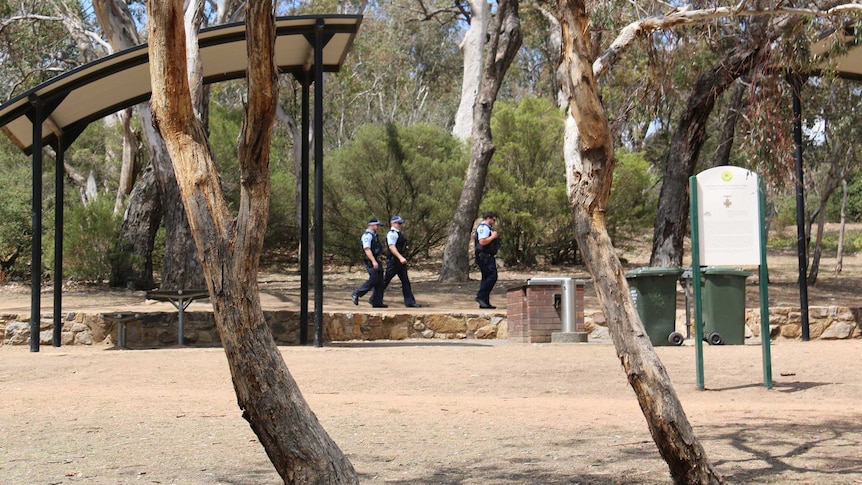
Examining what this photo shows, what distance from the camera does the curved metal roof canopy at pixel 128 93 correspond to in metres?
12.0

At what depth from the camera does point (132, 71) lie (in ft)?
40.1

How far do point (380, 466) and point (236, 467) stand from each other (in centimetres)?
84

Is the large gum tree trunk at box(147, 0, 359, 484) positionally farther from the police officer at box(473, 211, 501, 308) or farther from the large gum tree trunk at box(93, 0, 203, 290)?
the large gum tree trunk at box(93, 0, 203, 290)

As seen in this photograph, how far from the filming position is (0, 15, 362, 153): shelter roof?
12.0 metres

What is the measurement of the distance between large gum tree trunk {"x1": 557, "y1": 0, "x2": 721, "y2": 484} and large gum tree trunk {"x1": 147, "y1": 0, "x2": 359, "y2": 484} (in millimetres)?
1544

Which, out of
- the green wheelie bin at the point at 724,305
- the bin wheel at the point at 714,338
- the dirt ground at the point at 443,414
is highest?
the green wheelie bin at the point at 724,305

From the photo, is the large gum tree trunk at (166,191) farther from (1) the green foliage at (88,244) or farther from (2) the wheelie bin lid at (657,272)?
(2) the wheelie bin lid at (657,272)

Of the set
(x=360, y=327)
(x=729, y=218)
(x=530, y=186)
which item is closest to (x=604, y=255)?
(x=729, y=218)

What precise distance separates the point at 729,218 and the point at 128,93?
7761 mm

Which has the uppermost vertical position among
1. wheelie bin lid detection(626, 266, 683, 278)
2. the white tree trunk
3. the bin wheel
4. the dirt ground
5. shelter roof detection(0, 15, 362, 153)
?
the white tree trunk

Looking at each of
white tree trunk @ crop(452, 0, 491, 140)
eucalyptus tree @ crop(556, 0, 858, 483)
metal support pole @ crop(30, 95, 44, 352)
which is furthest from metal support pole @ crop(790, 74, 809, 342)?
white tree trunk @ crop(452, 0, 491, 140)

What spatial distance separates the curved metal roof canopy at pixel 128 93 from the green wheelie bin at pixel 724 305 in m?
4.82

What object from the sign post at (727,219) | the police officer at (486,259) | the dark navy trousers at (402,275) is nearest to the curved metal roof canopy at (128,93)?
the dark navy trousers at (402,275)

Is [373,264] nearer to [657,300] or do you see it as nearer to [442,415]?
[657,300]
